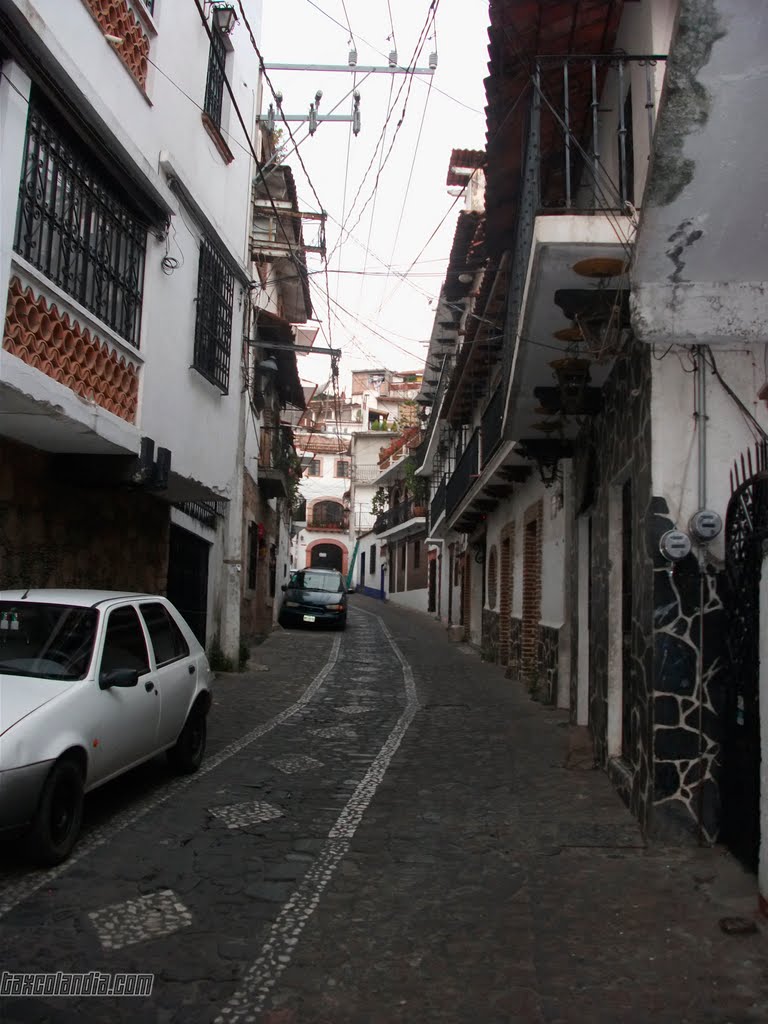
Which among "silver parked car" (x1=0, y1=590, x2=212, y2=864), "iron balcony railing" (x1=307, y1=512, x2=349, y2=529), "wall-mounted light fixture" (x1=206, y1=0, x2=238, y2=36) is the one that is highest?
"wall-mounted light fixture" (x1=206, y1=0, x2=238, y2=36)

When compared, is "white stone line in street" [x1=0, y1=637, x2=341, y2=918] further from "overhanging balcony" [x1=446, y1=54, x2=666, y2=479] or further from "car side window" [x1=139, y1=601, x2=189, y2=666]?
"overhanging balcony" [x1=446, y1=54, x2=666, y2=479]

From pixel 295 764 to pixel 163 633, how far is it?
5.88 feet

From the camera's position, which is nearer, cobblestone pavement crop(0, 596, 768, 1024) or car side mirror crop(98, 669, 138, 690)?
cobblestone pavement crop(0, 596, 768, 1024)

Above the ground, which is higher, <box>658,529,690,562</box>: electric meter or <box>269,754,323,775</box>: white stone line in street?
<box>658,529,690,562</box>: electric meter

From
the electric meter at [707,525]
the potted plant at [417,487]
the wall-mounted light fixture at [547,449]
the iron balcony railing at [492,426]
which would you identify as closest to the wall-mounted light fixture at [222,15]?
the iron balcony railing at [492,426]

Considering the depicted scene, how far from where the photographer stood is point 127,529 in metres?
10.3

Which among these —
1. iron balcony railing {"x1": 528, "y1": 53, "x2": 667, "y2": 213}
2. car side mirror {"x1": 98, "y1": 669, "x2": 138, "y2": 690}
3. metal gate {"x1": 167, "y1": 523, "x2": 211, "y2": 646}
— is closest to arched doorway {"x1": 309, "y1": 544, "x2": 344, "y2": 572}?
metal gate {"x1": 167, "y1": 523, "x2": 211, "y2": 646}

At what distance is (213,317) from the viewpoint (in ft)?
40.1

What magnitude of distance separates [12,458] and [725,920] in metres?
6.43

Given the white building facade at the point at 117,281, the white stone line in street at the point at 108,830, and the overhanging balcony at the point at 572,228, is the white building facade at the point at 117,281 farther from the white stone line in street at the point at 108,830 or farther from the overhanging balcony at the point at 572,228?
the overhanging balcony at the point at 572,228

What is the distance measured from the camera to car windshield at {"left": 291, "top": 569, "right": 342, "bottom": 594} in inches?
959

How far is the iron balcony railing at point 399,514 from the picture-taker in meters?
35.2

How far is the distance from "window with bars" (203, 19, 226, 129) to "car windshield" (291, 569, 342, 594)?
14.3 meters

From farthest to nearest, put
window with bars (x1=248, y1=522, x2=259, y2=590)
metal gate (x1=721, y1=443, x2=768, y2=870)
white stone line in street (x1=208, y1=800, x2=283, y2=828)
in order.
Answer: window with bars (x1=248, y1=522, x2=259, y2=590), white stone line in street (x1=208, y1=800, x2=283, y2=828), metal gate (x1=721, y1=443, x2=768, y2=870)
